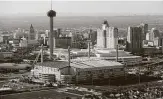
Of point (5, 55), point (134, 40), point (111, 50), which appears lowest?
point (5, 55)

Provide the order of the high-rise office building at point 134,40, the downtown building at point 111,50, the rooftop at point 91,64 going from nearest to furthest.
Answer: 1. the rooftop at point 91,64
2. the downtown building at point 111,50
3. the high-rise office building at point 134,40

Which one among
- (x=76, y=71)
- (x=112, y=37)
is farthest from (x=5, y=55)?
(x=76, y=71)

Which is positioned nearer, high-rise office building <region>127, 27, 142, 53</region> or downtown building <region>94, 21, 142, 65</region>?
downtown building <region>94, 21, 142, 65</region>

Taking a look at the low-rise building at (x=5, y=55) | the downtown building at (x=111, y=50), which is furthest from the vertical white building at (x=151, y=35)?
the low-rise building at (x=5, y=55)

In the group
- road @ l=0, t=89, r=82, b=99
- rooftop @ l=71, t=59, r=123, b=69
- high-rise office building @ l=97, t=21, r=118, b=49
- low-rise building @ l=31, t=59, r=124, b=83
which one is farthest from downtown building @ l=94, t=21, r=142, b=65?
road @ l=0, t=89, r=82, b=99

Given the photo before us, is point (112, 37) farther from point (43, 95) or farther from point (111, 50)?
point (43, 95)

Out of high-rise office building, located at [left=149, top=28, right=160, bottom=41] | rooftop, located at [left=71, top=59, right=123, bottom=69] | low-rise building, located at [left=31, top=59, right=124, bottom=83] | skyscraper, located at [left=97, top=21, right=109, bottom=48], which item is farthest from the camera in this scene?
high-rise office building, located at [left=149, top=28, right=160, bottom=41]

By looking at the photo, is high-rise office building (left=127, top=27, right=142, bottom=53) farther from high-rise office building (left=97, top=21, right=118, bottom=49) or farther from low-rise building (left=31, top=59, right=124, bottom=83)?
low-rise building (left=31, top=59, right=124, bottom=83)

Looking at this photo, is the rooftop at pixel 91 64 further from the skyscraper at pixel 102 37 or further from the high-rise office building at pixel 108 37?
the skyscraper at pixel 102 37

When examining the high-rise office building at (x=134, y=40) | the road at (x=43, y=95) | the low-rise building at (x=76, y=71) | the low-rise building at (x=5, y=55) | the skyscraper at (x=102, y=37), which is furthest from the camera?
the skyscraper at (x=102, y=37)

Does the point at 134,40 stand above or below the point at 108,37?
below
